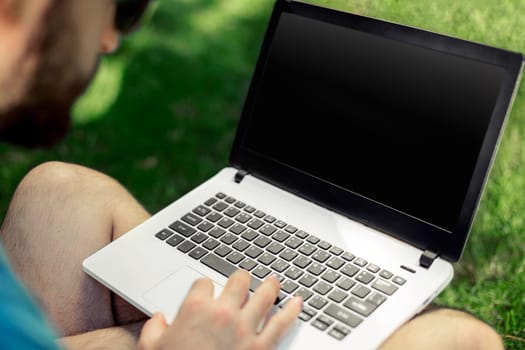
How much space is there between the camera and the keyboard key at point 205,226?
1493 mm

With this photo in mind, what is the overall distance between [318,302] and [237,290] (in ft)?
0.52

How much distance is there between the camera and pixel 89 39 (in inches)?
44.5

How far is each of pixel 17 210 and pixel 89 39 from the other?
0.55 m

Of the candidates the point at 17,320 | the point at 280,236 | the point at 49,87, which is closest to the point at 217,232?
the point at 280,236

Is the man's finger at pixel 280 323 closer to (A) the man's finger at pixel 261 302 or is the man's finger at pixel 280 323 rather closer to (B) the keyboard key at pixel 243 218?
(A) the man's finger at pixel 261 302

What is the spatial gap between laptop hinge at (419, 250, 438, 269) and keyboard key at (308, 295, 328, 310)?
8.1 inches

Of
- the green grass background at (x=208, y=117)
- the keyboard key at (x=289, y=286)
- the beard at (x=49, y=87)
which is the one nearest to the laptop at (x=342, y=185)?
the keyboard key at (x=289, y=286)

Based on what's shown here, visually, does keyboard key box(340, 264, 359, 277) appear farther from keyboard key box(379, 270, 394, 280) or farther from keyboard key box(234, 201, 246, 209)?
keyboard key box(234, 201, 246, 209)

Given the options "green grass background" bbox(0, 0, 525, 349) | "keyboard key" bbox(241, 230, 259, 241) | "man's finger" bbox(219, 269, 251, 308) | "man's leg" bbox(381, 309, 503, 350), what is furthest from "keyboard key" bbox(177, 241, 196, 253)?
"green grass background" bbox(0, 0, 525, 349)

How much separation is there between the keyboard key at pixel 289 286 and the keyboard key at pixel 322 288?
4 centimetres

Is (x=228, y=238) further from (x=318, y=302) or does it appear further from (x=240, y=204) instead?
(x=318, y=302)

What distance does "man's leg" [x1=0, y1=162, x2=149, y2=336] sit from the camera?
1433mm

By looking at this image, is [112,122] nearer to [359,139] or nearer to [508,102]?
[359,139]

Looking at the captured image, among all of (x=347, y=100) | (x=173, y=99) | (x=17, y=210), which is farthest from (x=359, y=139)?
(x=173, y=99)
